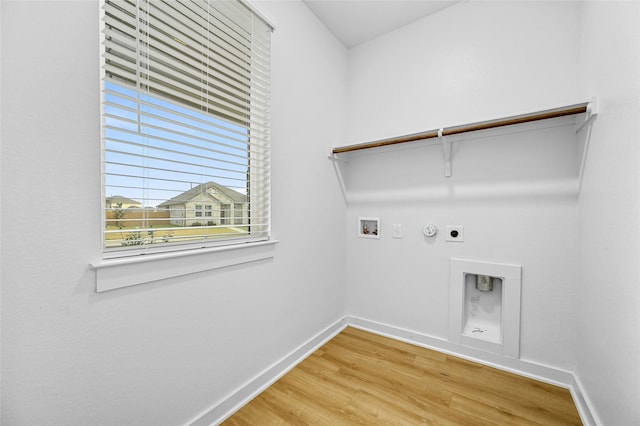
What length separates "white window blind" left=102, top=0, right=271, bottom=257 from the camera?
0.99 m

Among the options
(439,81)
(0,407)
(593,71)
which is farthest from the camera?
(439,81)

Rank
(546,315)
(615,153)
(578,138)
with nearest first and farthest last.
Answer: (615,153), (578,138), (546,315)

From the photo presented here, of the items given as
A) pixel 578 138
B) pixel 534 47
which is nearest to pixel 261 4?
pixel 534 47

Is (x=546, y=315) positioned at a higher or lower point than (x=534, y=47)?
lower

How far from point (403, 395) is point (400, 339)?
0.64 metres

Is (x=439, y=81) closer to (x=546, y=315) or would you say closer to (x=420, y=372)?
(x=546, y=315)

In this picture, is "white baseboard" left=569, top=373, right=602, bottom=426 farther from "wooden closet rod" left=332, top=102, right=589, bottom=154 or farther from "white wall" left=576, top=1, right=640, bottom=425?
"wooden closet rod" left=332, top=102, right=589, bottom=154

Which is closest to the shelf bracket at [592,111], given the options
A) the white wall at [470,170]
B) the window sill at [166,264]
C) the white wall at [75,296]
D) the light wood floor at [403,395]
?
the white wall at [470,170]

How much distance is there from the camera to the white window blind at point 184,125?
99 cm

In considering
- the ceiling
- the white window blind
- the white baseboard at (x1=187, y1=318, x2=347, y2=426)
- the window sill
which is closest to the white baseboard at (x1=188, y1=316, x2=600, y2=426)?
the white baseboard at (x1=187, y1=318, x2=347, y2=426)

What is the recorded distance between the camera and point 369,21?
2051 millimetres

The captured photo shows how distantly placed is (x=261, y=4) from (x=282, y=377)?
2.32 metres

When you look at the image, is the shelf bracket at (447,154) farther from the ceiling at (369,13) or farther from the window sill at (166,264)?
the window sill at (166,264)

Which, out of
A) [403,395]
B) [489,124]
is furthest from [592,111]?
[403,395]
